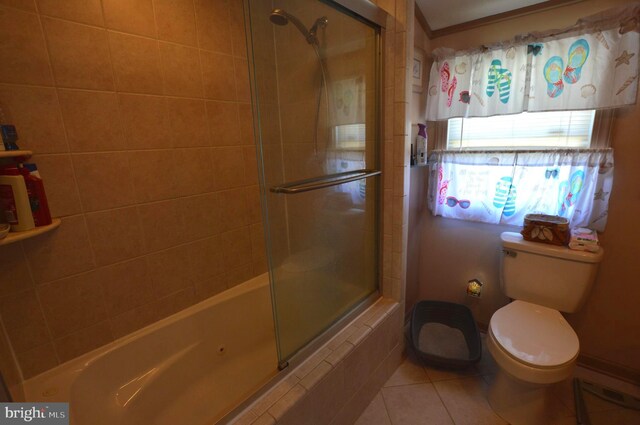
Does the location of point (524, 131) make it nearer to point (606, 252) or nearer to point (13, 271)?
point (606, 252)

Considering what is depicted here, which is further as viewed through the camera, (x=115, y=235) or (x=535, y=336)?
(x=535, y=336)

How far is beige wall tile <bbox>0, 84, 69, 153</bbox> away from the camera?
0.95m

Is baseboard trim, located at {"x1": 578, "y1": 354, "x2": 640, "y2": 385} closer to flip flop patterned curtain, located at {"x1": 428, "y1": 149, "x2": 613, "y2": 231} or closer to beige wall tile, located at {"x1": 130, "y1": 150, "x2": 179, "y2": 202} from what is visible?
flip flop patterned curtain, located at {"x1": 428, "y1": 149, "x2": 613, "y2": 231}

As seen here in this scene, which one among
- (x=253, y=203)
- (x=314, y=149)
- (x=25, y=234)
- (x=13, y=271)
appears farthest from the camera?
(x=253, y=203)

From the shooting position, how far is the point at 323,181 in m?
1.26

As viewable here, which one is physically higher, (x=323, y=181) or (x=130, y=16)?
(x=130, y=16)

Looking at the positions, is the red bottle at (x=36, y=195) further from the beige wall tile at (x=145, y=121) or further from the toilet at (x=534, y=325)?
the toilet at (x=534, y=325)

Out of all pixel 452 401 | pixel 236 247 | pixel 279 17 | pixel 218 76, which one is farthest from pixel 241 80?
pixel 452 401

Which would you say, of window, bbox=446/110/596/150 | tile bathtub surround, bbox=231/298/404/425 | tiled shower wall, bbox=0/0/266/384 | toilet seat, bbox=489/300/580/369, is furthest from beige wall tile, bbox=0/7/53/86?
toilet seat, bbox=489/300/580/369

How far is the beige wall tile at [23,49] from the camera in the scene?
3.01 feet

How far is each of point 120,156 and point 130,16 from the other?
1.85 feet

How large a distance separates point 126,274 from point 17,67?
2.75 ft

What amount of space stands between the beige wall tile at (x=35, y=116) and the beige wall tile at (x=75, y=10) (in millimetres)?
262

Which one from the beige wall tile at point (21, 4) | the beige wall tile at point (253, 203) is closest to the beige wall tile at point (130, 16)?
the beige wall tile at point (21, 4)
